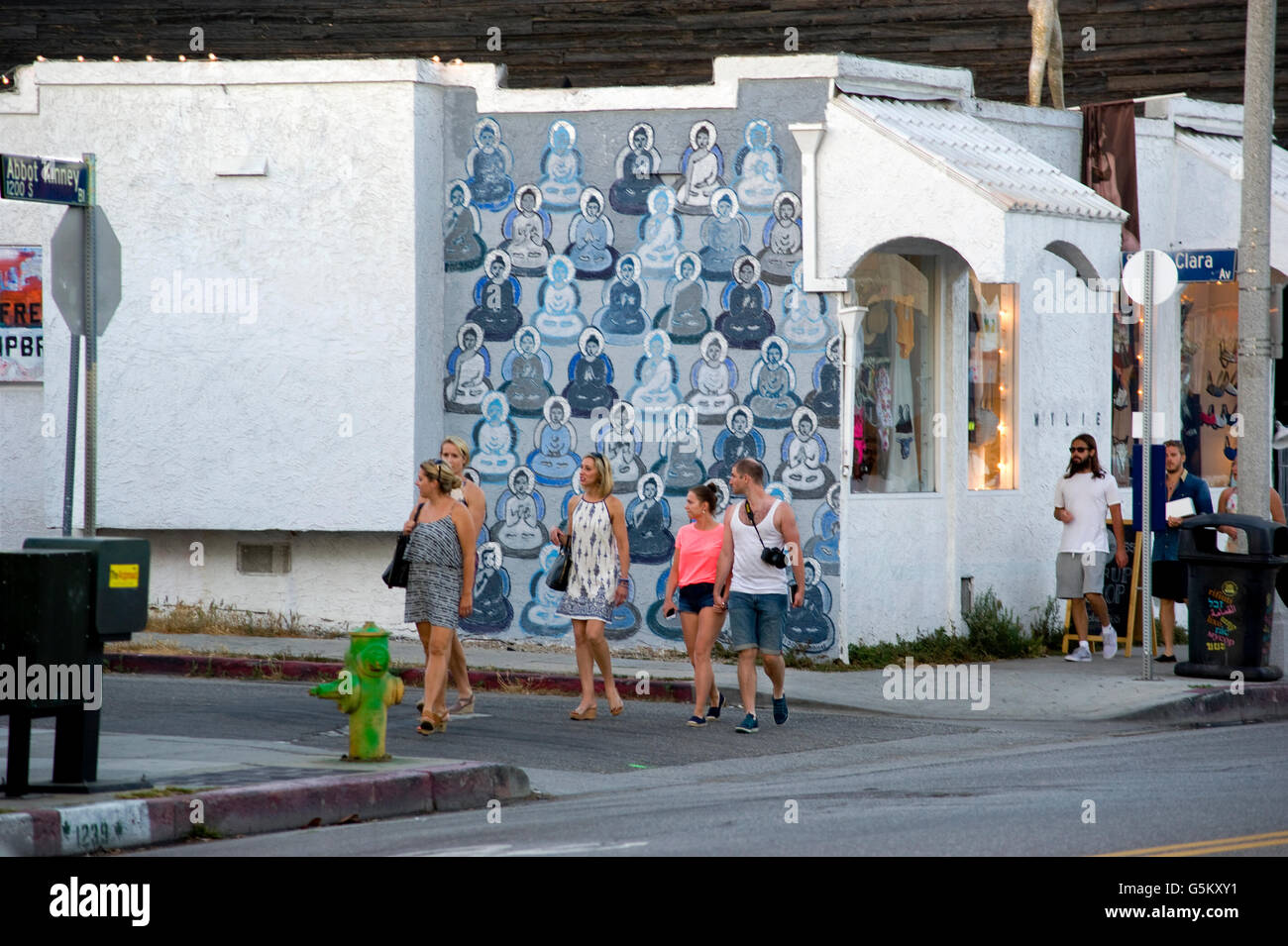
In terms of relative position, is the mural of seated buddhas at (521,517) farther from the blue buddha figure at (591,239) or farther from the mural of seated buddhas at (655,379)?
the blue buddha figure at (591,239)

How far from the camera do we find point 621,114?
16391 mm

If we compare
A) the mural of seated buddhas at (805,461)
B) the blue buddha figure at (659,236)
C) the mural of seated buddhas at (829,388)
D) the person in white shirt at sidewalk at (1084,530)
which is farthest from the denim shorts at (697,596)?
the person in white shirt at sidewalk at (1084,530)

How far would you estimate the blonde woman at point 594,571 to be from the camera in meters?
12.9

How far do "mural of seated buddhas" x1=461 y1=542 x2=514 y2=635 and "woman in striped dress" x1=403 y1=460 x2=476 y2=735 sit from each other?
174 inches

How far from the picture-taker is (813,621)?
15.8 meters

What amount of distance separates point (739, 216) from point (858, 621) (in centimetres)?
362

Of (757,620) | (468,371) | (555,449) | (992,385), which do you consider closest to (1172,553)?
(992,385)

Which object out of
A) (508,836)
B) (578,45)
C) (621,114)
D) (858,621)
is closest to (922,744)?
(858,621)

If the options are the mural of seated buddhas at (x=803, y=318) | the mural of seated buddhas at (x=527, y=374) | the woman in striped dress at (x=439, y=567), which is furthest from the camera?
the mural of seated buddhas at (x=527, y=374)

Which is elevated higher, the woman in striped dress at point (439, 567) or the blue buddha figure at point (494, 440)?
the blue buddha figure at point (494, 440)

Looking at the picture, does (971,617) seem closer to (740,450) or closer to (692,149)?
(740,450)

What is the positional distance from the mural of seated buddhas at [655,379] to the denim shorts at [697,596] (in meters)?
3.23

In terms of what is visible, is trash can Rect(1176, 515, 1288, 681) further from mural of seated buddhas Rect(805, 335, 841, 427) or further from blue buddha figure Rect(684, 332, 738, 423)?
blue buddha figure Rect(684, 332, 738, 423)

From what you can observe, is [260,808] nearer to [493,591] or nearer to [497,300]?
[493,591]
